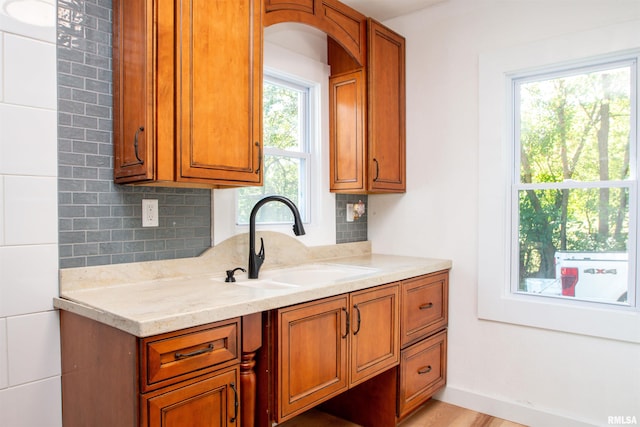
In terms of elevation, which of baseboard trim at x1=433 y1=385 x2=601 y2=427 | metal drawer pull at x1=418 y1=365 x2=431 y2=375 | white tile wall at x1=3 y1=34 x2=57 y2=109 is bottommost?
baseboard trim at x1=433 y1=385 x2=601 y2=427

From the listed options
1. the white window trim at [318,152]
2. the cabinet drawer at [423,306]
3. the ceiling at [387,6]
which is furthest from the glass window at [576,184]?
the white window trim at [318,152]

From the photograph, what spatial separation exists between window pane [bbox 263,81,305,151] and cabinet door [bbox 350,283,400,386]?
1.06m

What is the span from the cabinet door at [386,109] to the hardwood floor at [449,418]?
1.36 metres

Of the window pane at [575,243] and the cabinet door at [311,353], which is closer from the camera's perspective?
the cabinet door at [311,353]

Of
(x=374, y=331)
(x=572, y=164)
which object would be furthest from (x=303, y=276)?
(x=572, y=164)

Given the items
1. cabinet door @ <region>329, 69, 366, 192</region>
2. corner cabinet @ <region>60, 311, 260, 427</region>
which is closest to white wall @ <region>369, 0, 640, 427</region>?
cabinet door @ <region>329, 69, 366, 192</region>

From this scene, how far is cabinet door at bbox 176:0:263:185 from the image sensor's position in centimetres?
165

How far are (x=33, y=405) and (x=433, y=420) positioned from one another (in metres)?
1.97

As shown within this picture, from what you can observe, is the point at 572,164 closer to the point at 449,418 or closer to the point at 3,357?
the point at 449,418

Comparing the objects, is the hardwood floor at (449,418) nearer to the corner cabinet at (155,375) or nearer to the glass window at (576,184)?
the glass window at (576,184)

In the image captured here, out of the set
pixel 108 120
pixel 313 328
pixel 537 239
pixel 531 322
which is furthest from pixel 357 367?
pixel 108 120


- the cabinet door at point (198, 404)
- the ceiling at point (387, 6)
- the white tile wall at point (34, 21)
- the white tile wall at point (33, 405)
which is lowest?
the white tile wall at point (33, 405)

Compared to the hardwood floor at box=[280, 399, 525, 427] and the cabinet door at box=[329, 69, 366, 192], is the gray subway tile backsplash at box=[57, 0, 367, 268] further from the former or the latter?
the hardwood floor at box=[280, 399, 525, 427]

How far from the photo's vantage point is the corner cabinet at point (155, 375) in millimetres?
1240
